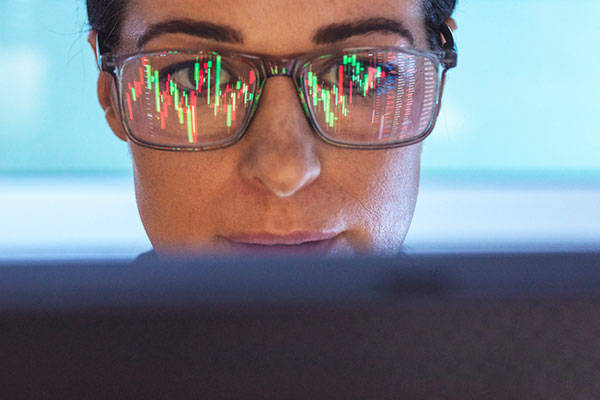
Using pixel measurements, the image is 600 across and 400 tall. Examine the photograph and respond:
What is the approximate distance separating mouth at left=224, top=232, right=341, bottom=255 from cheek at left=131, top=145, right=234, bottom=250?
0.16 ft

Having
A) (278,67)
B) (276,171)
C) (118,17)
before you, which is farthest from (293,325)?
(118,17)

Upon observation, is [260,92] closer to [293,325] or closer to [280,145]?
[280,145]

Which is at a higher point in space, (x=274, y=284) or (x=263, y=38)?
(x=263, y=38)

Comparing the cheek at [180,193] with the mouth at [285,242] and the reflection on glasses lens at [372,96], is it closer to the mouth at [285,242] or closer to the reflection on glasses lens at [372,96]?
the mouth at [285,242]

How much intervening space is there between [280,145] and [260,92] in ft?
0.32

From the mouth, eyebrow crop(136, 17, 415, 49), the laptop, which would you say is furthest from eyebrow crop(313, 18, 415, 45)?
the laptop

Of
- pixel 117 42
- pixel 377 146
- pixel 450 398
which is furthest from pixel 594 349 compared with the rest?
pixel 117 42

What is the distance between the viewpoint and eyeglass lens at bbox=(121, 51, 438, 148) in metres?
0.84

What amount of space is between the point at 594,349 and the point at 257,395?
13 centimetres

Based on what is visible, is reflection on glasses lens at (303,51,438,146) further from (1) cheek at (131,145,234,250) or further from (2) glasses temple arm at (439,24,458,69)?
(1) cheek at (131,145,234,250)

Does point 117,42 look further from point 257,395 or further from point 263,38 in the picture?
point 257,395

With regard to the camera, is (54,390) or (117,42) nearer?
(54,390)

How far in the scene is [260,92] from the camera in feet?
2.75

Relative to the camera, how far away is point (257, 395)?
225 mm
